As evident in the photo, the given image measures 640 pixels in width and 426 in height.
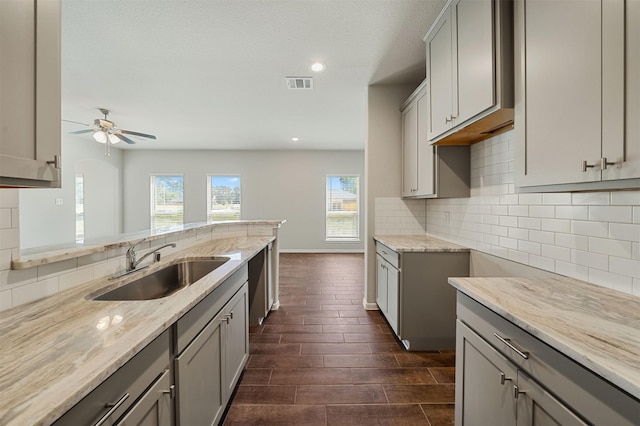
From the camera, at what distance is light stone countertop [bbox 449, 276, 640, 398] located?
28.5 inches

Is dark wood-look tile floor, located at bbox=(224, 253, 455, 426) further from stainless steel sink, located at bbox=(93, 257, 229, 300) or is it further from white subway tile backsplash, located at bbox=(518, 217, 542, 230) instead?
white subway tile backsplash, located at bbox=(518, 217, 542, 230)

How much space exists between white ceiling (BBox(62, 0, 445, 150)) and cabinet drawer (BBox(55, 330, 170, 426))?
2.31 m

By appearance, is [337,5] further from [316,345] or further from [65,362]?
[316,345]

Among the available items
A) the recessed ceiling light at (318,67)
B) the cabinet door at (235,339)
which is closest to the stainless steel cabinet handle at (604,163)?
the cabinet door at (235,339)

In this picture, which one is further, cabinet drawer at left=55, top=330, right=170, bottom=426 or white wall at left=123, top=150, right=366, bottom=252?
white wall at left=123, top=150, right=366, bottom=252

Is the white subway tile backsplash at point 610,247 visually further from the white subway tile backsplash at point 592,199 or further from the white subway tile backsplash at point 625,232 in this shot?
the white subway tile backsplash at point 592,199

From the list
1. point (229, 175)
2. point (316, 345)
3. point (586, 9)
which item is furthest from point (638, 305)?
point (229, 175)

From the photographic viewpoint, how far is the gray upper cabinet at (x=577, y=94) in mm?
935

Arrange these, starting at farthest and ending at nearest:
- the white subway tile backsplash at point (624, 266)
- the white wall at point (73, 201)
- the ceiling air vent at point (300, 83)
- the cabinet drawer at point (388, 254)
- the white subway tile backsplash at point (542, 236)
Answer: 1. the white wall at point (73, 201)
2. the ceiling air vent at point (300, 83)
3. the cabinet drawer at point (388, 254)
4. the white subway tile backsplash at point (542, 236)
5. the white subway tile backsplash at point (624, 266)

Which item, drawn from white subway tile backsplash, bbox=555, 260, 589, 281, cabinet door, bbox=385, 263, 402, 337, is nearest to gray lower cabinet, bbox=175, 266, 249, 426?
cabinet door, bbox=385, 263, 402, 337

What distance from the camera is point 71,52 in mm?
2736

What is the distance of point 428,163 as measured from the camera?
2.70m

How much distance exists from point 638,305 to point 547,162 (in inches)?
26.2

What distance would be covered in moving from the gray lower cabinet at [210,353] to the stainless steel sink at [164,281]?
0.39 metres
